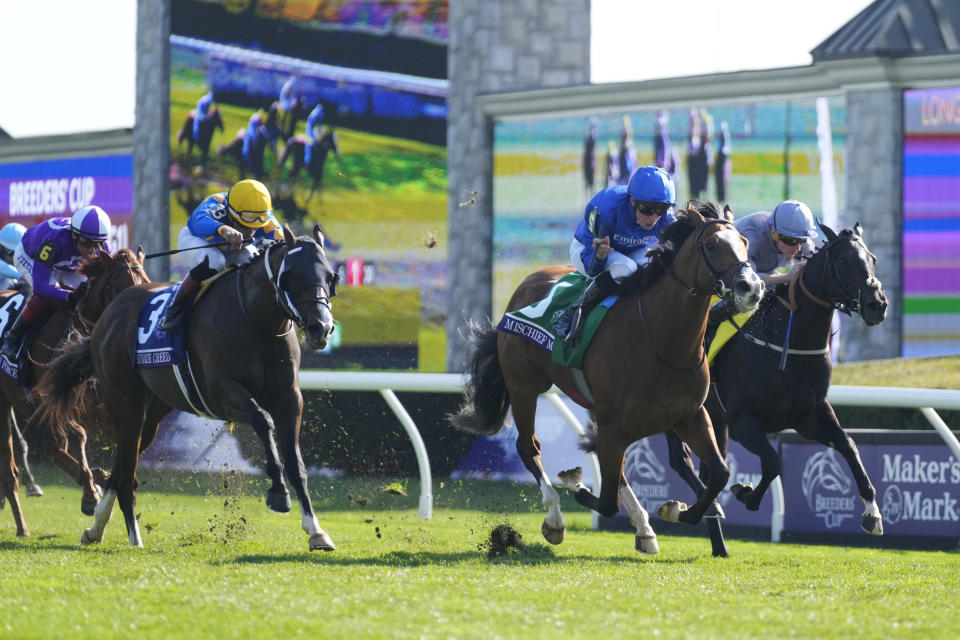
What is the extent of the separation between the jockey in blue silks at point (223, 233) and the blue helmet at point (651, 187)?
1621mm

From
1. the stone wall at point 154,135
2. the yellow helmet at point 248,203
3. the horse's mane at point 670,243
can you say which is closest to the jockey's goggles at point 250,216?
the yellow helmet at point 248,203

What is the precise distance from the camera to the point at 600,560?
6457 millimetres

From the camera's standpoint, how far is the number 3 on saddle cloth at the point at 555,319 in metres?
6.41

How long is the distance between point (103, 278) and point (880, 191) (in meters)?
8.34

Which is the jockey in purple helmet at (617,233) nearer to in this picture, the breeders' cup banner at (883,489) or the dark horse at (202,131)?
the breeders' cup banner at (883,489)

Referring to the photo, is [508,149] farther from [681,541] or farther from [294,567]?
[294,567]

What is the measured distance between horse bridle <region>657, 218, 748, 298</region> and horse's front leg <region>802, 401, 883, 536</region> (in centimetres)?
114

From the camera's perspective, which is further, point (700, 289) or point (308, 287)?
point (308, 287)

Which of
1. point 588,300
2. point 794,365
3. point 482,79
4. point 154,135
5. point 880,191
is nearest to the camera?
point 588,300

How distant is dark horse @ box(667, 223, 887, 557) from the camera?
21.7 feet

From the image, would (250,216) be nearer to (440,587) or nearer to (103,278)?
(103,278)

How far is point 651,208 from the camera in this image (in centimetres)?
645

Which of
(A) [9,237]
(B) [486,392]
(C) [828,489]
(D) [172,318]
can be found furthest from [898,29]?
(D) [172,318]

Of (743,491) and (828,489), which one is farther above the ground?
(743,491)
